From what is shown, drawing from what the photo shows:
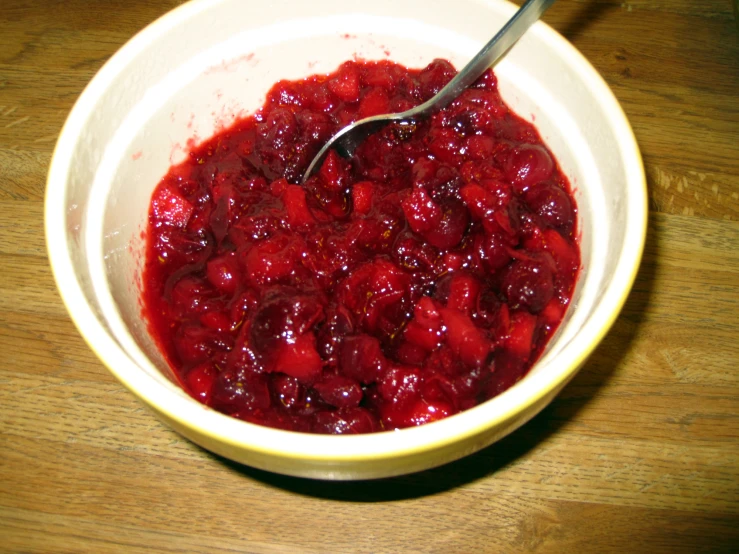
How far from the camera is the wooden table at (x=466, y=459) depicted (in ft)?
5.98

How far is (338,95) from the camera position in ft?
7.16

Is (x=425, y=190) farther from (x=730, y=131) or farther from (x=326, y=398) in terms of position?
(x=730, y=131)

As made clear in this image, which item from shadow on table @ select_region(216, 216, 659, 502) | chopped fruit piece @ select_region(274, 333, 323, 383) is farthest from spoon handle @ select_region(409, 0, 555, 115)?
shadow on table @ select_region(216, 216, 659, 502)

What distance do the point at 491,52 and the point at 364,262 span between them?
801 mm

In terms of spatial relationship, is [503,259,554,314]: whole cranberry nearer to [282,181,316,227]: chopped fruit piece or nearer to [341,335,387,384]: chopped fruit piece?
[341,335,387,384]: chopped fruit piece

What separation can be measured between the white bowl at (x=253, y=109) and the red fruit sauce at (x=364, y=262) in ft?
0.31

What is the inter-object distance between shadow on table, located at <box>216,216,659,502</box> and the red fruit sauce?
41 cm

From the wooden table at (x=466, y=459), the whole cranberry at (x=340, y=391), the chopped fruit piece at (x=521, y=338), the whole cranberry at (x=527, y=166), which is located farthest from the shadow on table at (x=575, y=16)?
the whole cranberry at (x=340, y=391)

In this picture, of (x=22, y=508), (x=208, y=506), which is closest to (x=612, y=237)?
(x=208, y=506)

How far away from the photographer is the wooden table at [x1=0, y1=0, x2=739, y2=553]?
182cm

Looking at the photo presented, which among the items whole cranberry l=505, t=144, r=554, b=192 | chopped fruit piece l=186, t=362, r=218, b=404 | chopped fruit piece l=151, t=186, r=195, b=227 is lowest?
chopped fruit piece l=186, t=362, r=218, b=404

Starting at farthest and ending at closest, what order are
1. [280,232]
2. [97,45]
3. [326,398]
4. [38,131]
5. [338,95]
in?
[97,45]
[38,131]
[338,95]
[280,232]
[326,398]

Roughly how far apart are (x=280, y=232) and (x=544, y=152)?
84cm

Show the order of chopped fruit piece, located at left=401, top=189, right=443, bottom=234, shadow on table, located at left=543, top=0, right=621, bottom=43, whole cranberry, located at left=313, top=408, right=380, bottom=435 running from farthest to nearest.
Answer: shadow on table, located at left=543, top=0, right=621, bottom=43
chopped fruit piece, located at left=401, top=189, right=443, bottom=234
whole cranberry, located at left=313, top=408, right=380, bottom=435
